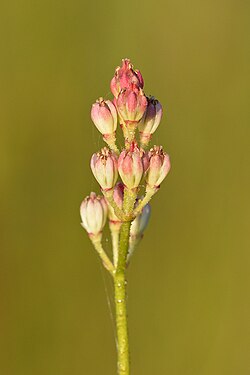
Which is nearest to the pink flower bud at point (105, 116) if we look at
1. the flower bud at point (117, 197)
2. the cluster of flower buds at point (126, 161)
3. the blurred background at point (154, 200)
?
the cluster of flower buds at point (126, 161)

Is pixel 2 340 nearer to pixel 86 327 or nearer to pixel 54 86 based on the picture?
pixel 86 327

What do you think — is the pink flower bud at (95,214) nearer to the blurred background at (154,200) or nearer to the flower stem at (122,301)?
the flower stem at (122,301)

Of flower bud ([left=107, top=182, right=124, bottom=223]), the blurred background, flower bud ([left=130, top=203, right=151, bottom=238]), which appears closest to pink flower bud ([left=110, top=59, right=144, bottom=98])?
flower bud ([left=107, top=182, right=124, bottom=223])

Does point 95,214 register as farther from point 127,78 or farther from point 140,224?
point 127,78

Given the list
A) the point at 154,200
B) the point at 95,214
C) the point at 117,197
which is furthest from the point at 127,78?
the point at 154,200

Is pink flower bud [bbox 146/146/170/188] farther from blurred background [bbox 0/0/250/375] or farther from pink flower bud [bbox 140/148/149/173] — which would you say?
blurred background [bbox 0/0/250/375]

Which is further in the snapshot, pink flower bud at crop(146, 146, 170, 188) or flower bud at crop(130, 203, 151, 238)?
flower bud at crop(130, 203, 151, 238)

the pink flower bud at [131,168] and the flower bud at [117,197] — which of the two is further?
the flower bud at [117,197]
